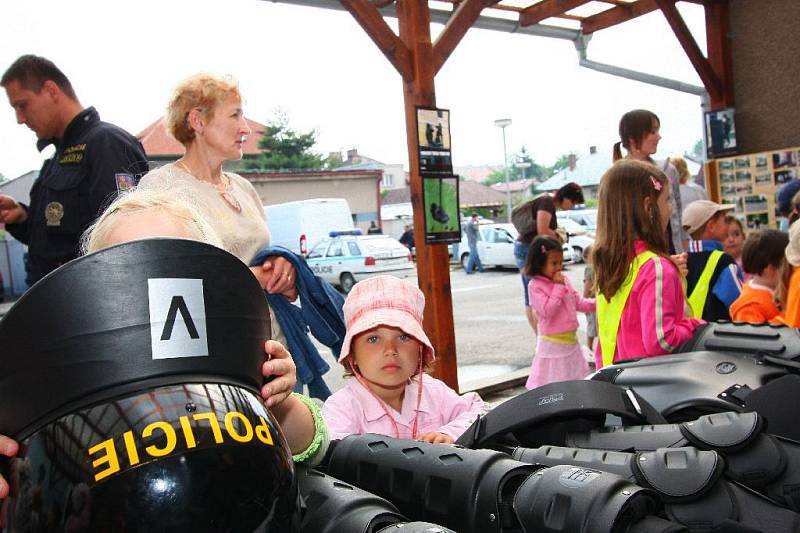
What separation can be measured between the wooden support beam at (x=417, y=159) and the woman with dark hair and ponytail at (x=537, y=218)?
1.00 metres

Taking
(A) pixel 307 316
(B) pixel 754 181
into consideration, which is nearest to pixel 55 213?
(A) pixel 307 316

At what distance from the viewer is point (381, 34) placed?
4.60 metres

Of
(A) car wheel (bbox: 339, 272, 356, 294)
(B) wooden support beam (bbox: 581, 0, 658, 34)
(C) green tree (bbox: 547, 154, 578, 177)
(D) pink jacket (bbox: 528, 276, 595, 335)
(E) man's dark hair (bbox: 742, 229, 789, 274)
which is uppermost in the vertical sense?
(C) green tree (bbox: 547, 154, 578, 177)

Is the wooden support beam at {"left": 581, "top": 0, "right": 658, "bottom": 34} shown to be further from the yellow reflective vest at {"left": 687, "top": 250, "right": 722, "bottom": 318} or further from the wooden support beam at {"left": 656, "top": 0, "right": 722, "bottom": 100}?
the yellow reflective vest at {"left": 687, "top": 250, "right": 722, "bottom": 318}

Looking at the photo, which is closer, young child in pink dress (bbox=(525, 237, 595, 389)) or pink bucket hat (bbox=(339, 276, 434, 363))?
pink bucket hat (bbox=(339, 276, 434, 363))

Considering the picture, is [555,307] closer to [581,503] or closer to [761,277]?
[761,277]

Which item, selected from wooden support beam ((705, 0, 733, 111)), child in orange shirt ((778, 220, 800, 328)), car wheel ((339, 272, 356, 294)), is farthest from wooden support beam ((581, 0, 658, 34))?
car wheel ((339, 272, 356, 294))

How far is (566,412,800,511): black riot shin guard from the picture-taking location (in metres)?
0.86

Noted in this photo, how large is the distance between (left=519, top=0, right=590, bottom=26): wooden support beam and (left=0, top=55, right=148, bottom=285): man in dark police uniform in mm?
4480

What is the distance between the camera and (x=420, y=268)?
4.97 metres

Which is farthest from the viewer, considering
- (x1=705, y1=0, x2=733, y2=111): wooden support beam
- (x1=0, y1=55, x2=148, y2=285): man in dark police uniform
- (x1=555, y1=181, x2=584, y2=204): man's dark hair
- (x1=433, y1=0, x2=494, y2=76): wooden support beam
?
(x1=705, y1=0, x2=733, y2=111): wooden support beam

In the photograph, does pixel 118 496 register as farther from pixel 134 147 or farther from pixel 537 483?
pixel 134 147

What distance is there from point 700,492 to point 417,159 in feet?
13.1

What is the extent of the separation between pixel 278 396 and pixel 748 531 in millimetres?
531
